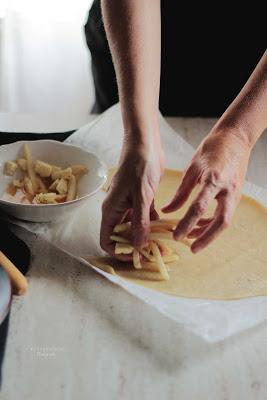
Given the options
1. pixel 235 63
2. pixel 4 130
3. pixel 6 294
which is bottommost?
pixel 4 130

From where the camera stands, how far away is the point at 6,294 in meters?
0.75

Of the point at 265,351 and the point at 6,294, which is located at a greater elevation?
the point at 6,294

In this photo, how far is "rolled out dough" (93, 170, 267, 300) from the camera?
1.00 meters

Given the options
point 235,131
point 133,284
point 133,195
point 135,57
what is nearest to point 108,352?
point 133,284

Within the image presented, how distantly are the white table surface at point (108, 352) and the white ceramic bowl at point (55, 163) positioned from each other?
126 mm

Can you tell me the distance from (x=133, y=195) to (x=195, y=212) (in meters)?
0.11

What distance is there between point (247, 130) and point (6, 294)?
55 centimetres

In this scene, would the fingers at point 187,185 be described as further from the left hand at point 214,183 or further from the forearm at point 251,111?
the forearm at point 251,111

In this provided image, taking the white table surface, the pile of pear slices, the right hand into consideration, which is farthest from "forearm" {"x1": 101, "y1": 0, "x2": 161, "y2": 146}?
the white table surface

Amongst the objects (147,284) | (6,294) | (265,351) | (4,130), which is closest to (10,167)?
(4,130)

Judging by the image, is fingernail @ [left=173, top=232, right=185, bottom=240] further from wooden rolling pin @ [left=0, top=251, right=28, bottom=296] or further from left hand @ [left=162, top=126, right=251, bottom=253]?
wooden rolling pin @ [left=0, top=251, right=28, bottom=296]

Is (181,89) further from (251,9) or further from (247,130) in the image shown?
(247,130)

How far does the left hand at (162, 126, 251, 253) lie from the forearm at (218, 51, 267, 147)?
0.01 meters

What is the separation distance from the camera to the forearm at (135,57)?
1.11m
